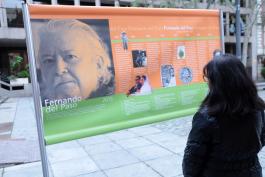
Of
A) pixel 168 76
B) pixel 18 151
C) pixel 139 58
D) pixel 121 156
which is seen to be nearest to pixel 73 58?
pixel 139 58

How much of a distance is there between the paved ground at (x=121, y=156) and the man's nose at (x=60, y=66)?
205 centimetres

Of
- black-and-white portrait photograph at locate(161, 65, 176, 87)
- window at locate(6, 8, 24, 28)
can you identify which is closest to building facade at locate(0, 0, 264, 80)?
window at locate(6, 8, 24, 28)

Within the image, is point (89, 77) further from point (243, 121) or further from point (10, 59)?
point (10, 59)

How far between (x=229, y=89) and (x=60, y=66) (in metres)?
1.80

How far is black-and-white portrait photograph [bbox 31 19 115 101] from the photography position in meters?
2.97

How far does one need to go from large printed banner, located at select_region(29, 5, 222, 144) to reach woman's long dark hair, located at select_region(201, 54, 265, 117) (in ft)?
5.49

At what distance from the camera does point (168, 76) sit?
3881mm

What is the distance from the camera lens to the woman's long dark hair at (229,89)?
1.83 metres

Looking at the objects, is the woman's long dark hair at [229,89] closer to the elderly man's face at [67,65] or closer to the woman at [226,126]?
the woman at [226,126]

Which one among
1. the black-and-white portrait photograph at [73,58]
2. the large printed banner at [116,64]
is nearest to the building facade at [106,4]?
the large printed banner at [116,64]

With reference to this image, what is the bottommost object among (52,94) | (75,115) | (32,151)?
(32,151)

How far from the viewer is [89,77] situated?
10.7 ft

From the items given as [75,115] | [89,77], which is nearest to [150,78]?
[89,77]

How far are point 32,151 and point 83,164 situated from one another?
157 centimetres
